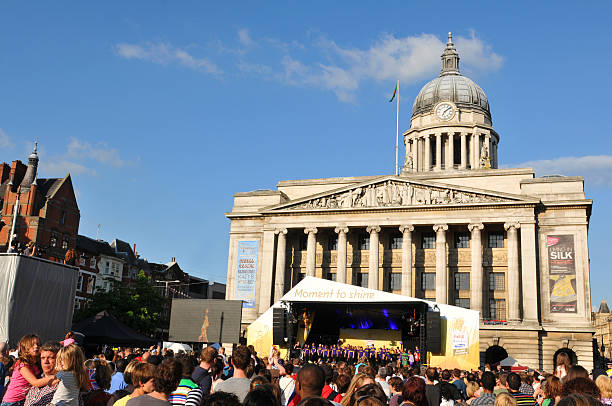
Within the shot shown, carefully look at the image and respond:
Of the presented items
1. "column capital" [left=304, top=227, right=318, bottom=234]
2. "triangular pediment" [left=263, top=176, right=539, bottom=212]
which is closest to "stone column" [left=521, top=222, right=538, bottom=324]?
"triangular pediment" [left=263, top=176, right=539, bottom=212]

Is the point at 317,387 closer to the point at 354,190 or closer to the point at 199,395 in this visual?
the point at 199,395

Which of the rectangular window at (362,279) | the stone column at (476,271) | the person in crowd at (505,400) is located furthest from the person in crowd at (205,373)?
the rectangular window at (362,279)

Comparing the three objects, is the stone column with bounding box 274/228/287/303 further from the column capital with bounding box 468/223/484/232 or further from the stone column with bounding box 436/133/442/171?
the stone column with bounding box 436/133/442/171

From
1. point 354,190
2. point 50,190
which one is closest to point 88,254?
point 50,190

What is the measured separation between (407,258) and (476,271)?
19.1 ft

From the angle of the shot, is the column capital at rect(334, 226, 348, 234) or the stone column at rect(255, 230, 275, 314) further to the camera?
the stone column at rect(255, 230, 275, 314)

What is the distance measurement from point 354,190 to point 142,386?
48928 mm

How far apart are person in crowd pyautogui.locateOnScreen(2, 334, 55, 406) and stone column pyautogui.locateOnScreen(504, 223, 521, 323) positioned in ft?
146

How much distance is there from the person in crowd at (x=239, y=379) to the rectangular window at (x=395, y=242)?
157ft

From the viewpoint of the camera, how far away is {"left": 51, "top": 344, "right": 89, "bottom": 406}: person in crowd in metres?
6.97

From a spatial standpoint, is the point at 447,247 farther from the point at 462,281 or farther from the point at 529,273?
the point at 529,273

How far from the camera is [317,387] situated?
239 inches

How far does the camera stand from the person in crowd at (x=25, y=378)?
7.35 meters

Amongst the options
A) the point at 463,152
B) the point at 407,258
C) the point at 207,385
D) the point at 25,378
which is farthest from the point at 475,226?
the point at 25,378
